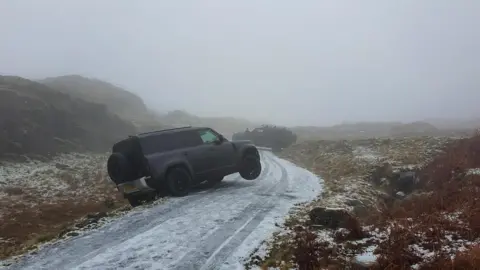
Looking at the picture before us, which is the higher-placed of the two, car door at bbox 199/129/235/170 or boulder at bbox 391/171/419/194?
car door at bbox 199/129/235/170

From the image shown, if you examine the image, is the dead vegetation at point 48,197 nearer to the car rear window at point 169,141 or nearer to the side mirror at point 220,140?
the car rear window at point 169,141

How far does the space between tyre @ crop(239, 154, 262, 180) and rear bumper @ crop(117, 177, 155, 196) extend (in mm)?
4296

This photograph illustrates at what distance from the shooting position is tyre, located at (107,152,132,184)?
13.0m

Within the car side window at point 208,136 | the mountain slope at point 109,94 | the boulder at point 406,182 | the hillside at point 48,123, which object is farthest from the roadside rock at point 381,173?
the mountain slope at point 109,94

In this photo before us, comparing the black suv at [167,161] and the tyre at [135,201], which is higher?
the black suv at [167,161]

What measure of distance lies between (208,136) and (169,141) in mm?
1800

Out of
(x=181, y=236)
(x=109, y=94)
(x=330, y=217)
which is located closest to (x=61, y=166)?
(x=181, y=236)

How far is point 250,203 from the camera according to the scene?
12.0 metres

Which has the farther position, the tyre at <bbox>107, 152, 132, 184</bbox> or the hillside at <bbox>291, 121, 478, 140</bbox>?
the hillside at <bbox>291, 121, 478, 140</bbox>

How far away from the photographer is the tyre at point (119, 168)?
1305cm

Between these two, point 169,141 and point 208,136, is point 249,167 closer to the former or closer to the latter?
point 208,136

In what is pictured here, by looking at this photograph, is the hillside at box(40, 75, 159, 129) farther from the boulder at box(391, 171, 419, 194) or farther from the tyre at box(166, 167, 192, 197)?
the boulder at box(391, 171, 419, 194)

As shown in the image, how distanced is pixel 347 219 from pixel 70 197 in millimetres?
15782

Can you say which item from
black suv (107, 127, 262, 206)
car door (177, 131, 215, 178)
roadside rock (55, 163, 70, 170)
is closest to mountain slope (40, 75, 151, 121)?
roadside rock (55, 163, 70, 170)
